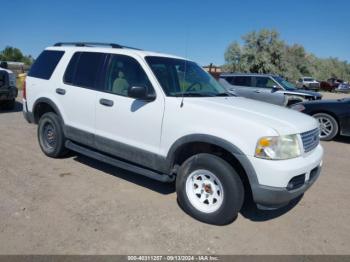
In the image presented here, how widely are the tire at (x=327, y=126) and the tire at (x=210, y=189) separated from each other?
5.83 meters

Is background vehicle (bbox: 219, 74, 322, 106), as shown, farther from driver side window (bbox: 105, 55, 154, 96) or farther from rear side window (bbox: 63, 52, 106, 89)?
driver side window (bbox: 105, 55, 154, 96)

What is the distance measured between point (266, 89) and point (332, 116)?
5.11m

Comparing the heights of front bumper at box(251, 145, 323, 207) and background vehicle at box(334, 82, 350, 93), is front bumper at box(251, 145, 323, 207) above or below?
below

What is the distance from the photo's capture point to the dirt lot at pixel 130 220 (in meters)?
3.19

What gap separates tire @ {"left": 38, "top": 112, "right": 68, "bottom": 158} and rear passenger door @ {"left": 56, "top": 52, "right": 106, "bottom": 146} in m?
0.25

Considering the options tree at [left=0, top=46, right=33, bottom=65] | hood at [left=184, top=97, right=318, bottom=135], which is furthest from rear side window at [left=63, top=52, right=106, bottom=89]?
tree at [left=0, top=46, right=33, bottom=65]

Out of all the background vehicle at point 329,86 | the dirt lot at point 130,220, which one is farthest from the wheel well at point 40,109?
the background vehicle at point 329,86

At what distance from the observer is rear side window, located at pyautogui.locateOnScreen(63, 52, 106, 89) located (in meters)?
4.79

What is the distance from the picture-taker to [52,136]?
5656 millimetres

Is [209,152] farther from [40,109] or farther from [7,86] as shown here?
[7,86]

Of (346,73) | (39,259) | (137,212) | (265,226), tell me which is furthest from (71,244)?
(346,73)

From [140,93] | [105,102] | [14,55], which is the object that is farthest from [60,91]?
[14,55]

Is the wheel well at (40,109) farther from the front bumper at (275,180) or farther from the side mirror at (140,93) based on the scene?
the front bumper at (275,180)

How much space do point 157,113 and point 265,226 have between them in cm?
188
